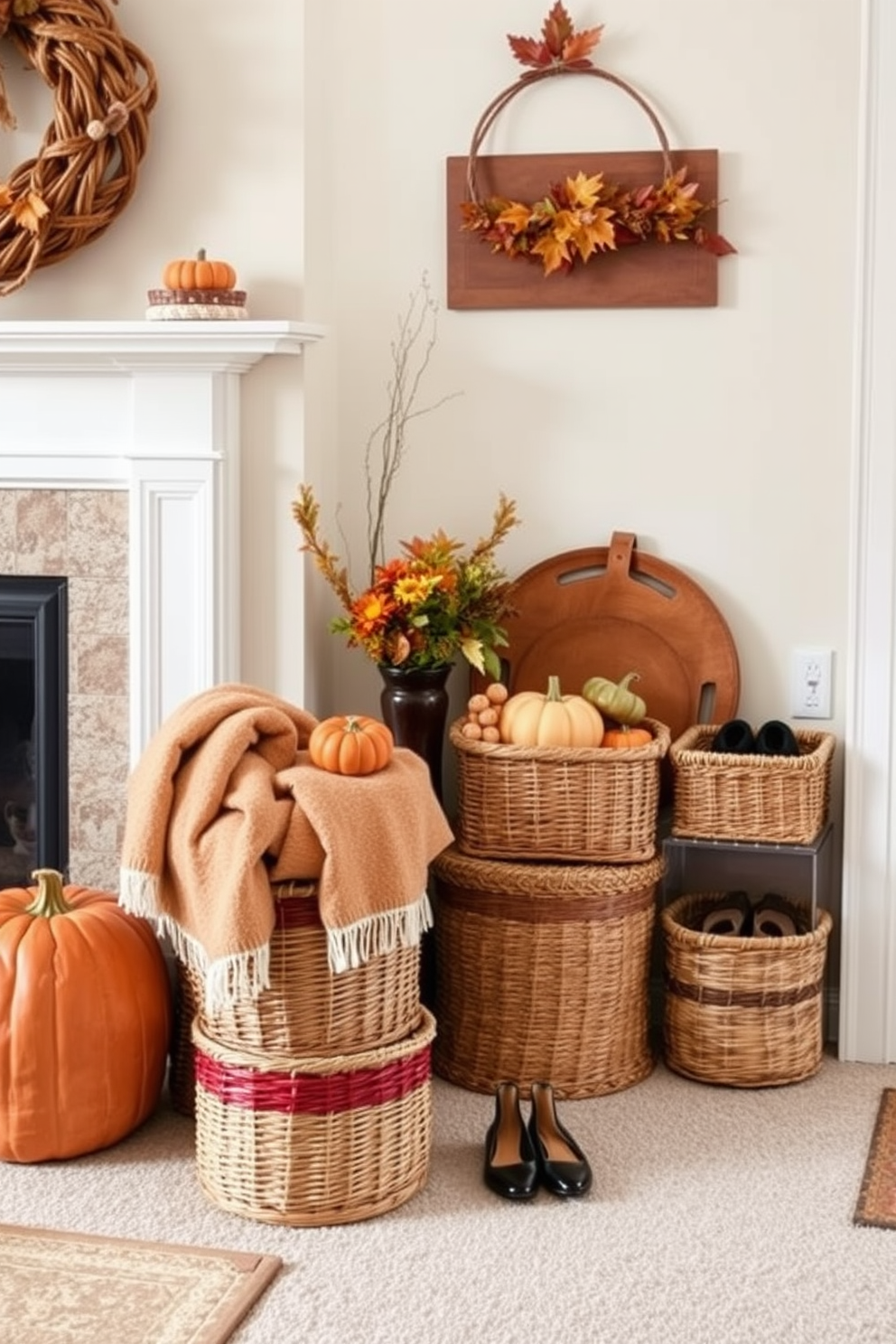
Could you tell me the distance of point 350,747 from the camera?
8.81 feet

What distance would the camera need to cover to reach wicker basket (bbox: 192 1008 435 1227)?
264 cm

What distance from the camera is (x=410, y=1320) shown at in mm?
2334

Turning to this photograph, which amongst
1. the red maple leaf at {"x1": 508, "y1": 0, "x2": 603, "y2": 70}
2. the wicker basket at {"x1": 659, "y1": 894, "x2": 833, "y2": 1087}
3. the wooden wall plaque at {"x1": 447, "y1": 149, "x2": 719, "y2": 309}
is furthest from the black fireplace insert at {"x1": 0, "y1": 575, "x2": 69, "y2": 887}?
the red maple leaf at {"x1": 508, "y1": 0, "x2": 603, "y2": 70}

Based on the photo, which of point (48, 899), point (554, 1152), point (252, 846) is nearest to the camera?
point (252, 846)

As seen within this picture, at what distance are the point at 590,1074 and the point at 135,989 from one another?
84 cm

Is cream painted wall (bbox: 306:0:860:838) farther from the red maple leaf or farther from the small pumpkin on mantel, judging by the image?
the small pumpkin on mantel

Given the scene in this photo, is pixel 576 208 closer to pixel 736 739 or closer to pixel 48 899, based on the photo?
pixel 736 739

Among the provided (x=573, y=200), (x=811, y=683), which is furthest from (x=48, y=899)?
(x=573, y=200)

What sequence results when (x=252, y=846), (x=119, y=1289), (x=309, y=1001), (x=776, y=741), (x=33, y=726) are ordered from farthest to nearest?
(x=33, y=726), (x=776, y=741), (x=309, y=1001), (x=252, y=846), (x=119, y=1289)

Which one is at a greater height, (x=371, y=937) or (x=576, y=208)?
(x=576, y=208)

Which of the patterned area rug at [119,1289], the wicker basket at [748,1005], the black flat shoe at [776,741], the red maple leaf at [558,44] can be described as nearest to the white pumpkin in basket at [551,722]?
the black flat shoe at [776,741]

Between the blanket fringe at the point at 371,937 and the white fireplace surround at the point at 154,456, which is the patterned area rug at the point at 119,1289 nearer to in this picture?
the blanket fringe at the point at 371,937

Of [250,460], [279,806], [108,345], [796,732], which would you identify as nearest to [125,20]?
[108,345]

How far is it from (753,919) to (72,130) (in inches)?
75.3
